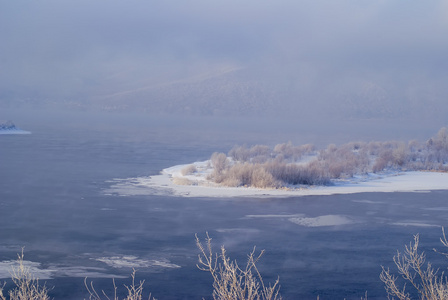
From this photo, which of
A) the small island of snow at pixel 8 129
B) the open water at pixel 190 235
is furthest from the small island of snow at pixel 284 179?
the small island of snow at pixel 8 129

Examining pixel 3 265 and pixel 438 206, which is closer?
pixel 3 265

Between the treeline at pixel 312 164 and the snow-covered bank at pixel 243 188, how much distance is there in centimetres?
64

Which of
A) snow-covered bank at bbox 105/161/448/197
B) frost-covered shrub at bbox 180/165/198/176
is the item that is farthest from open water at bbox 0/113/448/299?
frost-covered shrub at bbox 180/165/198/176

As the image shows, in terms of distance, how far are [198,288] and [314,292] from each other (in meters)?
1.79

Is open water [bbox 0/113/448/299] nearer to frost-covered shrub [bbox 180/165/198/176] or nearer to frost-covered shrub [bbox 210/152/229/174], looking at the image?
frost-covered shrub [bbox 180/165/198/176]

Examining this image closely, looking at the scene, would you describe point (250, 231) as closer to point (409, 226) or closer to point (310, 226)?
point (310, 226)

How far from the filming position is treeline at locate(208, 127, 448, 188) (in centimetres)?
2169

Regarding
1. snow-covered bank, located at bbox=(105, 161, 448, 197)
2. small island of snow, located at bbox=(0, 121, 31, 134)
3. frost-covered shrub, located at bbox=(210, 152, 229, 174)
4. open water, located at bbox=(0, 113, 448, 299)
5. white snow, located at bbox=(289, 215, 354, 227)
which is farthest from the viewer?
small island of snow, located at bbox=(0, 121, 31, 134)

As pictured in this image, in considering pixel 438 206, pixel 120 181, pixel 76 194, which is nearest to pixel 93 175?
pixel 120 181

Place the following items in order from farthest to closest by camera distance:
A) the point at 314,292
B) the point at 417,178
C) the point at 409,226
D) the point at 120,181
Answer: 1. the point at 417,178
2. the point at 120,181
3. the point at 409,226
4. the point at 314,292

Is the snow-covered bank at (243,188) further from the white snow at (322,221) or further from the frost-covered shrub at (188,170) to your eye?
the white snow at (322,221)

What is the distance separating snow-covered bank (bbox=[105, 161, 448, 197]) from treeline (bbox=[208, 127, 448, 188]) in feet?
2.09

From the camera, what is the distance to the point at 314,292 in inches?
358

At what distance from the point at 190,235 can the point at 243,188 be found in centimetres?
770
